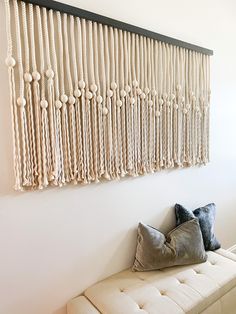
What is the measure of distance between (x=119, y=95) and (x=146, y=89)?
0.22 meters

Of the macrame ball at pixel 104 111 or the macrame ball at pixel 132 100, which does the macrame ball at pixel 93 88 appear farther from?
the macrame ball at pixel 132 100

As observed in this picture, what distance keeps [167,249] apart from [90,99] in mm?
1089

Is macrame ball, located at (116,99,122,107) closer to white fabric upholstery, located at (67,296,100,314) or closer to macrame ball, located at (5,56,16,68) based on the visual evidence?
macrame ball, located at (5,56,16,68)

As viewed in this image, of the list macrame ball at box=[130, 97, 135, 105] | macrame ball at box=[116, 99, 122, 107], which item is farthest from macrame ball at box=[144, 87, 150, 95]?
macrame ball at box=[116, 99, 122, 107]

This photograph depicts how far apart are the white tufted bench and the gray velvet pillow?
0.05m

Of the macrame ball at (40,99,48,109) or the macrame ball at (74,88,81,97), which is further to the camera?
the macrame ball at (74,88,81,97)

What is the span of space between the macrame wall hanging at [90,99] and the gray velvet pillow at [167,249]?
451 mm

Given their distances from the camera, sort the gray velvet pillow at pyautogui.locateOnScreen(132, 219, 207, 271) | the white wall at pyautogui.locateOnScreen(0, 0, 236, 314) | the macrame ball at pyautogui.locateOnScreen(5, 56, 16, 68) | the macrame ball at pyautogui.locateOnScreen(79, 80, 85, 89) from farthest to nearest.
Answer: the gray velvet pillow at pyautogui.locateOnScreen(132, 219, 207, 271) → the macrame ball at pyautogui.locateOnScreen(79, 80, 85, 89) → the white wall at pyautogui.locateOnScreen(0, 0, 236, 314) → the macrame ball at pyautogui.locateOnScreen(5, 56, 16, 68)

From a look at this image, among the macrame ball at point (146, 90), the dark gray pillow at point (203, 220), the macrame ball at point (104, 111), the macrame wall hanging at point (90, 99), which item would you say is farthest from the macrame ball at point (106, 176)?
the dark gray pillow at point (203, 220)

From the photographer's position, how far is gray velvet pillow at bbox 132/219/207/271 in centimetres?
161

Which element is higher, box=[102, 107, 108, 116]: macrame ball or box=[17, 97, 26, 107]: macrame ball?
box=[17, 97, 26, 107]: macrame ball

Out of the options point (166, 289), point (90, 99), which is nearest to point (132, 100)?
point (90, 99)

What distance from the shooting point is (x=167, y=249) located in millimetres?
1637

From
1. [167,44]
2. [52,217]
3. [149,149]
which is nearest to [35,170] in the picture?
[52,217]
